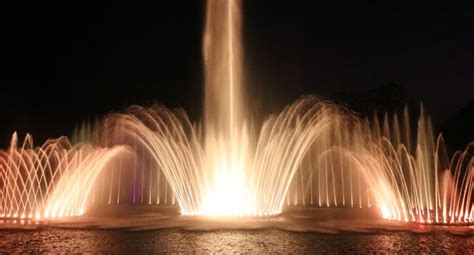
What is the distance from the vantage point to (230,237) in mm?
12867

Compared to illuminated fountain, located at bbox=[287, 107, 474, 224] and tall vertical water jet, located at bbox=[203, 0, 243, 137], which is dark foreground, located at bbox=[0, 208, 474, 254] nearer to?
tall vertical water jet, located at bbox=[203, 0, 243, 137]

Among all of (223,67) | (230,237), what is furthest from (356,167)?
(230,237)

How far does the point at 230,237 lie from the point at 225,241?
70cm

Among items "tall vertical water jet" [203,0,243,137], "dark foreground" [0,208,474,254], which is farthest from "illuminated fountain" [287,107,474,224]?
"dark foreground" [0,208,474,254]

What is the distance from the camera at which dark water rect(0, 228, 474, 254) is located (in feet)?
36.3

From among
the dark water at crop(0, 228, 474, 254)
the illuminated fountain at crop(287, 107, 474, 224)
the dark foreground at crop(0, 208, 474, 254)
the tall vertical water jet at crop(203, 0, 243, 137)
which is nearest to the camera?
the dark water at crop(0, 228, 474, 254)

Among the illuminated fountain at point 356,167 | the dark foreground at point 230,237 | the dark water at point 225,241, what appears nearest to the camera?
the dark water at point 225,241

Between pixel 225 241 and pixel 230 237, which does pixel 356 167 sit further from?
pixel 225 241

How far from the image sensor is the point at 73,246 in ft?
37.6

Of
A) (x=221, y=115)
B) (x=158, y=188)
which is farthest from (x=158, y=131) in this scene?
(x=158, y=188)

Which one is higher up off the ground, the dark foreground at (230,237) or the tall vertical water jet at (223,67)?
the tall vertical water jet at (223,67)

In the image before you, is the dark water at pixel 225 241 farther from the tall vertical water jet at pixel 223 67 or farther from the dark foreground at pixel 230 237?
the tall vertical water jet at pixel 223 67

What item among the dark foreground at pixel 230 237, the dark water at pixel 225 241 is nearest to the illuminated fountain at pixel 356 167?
the dark foreground at pixel 230 237

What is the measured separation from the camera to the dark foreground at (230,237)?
11.2 metres
